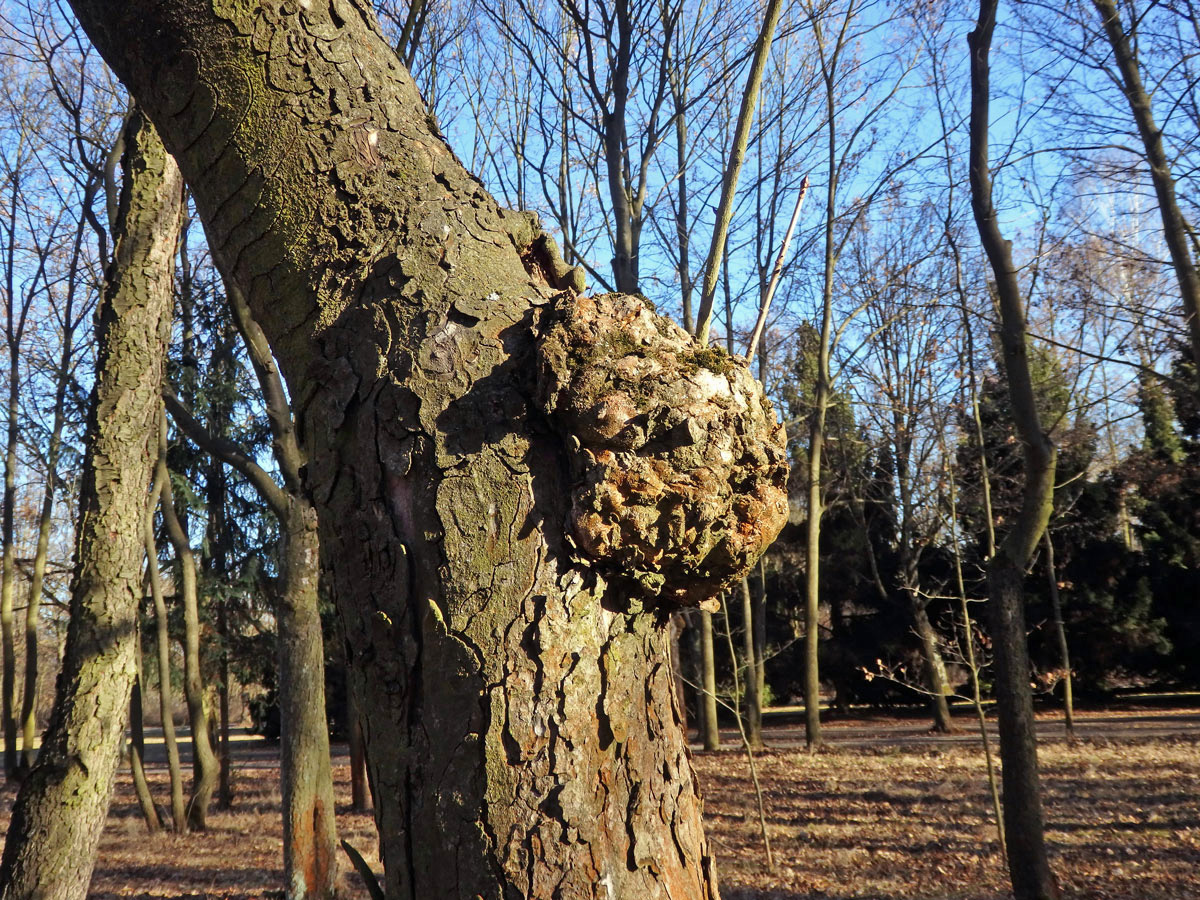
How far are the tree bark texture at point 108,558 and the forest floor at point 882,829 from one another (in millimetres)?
3682

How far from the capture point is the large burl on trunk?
3.14 ft

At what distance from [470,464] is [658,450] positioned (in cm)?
23

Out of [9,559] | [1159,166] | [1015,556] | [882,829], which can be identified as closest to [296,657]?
[1015,556]

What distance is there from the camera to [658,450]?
108cm

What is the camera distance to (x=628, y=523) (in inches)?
40.5

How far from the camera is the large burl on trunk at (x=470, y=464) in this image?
956 mm

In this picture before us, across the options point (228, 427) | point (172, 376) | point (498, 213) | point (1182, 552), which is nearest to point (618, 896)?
point (498, 213)

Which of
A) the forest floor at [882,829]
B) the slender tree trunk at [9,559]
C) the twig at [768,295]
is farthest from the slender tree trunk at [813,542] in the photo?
the slender tree trunk at [9,559]

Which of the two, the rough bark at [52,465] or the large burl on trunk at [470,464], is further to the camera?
the rough bark at [52,465]

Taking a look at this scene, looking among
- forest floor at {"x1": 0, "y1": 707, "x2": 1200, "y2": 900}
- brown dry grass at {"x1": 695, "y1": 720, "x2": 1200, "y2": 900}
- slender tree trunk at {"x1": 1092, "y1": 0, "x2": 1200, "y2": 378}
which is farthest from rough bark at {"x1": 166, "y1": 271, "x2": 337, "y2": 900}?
slender tree trunk at {"x1": 1092, "y1": 0, "x2": 1200, "y2": 378}

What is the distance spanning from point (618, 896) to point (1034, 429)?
16.8 feet

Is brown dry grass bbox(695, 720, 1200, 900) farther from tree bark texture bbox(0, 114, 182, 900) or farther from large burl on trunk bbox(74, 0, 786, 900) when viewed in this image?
large burl on trunk bbox(74, 0, 786, 900)

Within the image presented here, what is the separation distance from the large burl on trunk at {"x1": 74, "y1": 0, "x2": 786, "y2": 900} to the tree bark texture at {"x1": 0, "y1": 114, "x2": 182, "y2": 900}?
11.6ft

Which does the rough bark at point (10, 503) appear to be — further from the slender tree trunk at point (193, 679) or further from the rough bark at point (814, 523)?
the rough bark at point (814, 523)
